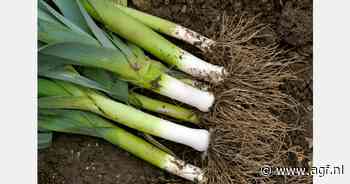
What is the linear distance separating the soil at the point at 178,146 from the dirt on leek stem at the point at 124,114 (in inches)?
3.8

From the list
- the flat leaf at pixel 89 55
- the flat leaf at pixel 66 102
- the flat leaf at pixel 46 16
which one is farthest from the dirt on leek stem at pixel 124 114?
the flat leaf at pixel 46 16

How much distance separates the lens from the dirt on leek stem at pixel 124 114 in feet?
6.02

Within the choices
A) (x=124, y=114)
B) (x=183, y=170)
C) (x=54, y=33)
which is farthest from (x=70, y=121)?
(x=183, y=170)

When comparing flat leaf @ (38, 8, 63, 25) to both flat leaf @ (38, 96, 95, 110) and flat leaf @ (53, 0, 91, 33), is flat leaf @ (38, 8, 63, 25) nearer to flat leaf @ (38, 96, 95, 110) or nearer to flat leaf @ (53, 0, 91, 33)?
flat leaf @ (53, 0, 91, 33)

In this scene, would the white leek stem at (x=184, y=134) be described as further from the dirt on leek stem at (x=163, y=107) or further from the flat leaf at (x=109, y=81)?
the flat leaf at (x=109, y=81)

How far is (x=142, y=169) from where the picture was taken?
197 cm

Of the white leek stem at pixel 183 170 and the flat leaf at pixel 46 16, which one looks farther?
the white leek stem at pixel 183 170

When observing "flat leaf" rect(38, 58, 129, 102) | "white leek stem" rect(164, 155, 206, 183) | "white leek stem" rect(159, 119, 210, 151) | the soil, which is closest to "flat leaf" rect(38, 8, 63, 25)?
"flat leaf" rect(38, 58, 129, 102)

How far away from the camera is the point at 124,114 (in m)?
1.88

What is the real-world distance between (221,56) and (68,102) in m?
0.55

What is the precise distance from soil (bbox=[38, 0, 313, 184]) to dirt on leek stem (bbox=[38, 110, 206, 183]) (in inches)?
2.2

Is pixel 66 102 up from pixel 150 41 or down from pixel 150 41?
down

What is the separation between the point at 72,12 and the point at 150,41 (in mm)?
271

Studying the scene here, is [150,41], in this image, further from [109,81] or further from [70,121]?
[70,121]
